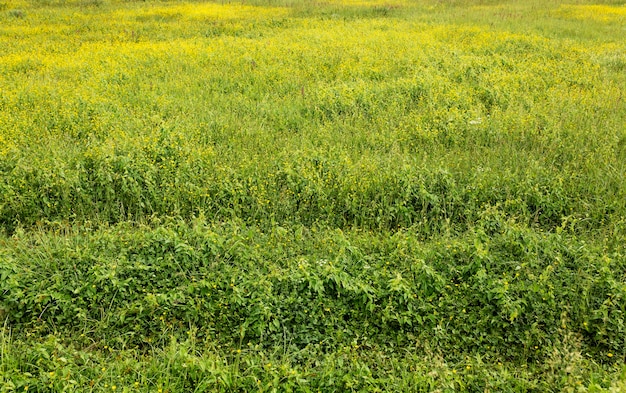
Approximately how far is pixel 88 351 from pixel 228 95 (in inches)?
254

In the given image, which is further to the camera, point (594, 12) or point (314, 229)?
point (594, 12)

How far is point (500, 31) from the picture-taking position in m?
15.1

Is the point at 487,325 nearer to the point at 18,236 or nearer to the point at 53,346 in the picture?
the point at 53,346

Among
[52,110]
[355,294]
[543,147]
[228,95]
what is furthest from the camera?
[228,95]

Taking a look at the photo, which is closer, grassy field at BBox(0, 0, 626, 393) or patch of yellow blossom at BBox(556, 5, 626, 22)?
grassy field at BBox(0, 0, 626, 393)

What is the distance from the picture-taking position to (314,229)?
5324 mm

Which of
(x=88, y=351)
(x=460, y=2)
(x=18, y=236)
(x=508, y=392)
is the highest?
(x=460, y=2)

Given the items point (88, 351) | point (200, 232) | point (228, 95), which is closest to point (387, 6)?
point (228, 95)

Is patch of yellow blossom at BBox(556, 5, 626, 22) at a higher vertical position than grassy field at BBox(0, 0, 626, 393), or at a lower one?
higher

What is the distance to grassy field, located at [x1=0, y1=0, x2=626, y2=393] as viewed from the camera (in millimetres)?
3865

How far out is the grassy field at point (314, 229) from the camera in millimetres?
3865

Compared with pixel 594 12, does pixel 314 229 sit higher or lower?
lower

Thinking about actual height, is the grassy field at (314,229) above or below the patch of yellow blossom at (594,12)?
below

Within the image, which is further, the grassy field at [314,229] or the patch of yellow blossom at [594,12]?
the patch of yellow blossom at [594,12]
